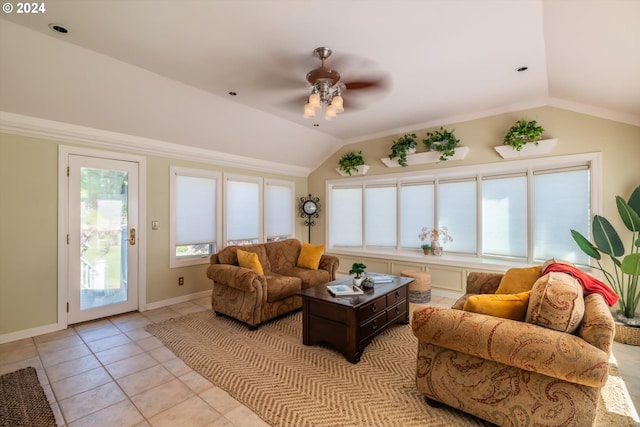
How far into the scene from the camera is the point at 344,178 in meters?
6.09

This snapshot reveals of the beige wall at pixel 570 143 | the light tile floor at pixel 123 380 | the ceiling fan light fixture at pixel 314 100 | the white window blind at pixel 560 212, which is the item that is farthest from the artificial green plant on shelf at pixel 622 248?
the ceiling fan light fixture at pixel 314 100

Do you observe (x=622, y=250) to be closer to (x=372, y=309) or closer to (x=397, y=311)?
(x=397, y=311)

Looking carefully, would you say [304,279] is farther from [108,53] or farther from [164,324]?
[108,53]

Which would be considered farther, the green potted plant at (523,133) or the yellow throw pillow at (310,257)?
the yellow throw pillow at (310,257)

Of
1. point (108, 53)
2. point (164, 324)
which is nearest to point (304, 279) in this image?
point (164, 324)

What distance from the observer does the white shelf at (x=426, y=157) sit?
4.57 meters

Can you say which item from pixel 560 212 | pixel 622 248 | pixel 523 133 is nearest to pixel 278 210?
pixel 523 133

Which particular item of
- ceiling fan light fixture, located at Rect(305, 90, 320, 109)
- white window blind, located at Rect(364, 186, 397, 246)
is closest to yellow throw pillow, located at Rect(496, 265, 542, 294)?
ceiling fan light fixture, located at Rect(305, 90, 320, 109)

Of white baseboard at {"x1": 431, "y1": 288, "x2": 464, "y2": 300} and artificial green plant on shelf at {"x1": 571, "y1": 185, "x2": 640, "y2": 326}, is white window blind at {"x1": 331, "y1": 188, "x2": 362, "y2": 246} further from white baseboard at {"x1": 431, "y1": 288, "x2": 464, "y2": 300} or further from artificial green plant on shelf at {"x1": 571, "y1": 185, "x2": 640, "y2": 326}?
artificial green plant on shelf at {"x1": 571, "y1": 185, "x2": 640, "y2": 326}

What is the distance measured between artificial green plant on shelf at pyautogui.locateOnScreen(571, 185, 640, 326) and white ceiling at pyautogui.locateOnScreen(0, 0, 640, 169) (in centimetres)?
114

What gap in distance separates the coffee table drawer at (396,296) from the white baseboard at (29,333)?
3.89 meters

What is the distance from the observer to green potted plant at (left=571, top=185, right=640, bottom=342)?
3080 mm

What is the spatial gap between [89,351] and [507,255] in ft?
17.9

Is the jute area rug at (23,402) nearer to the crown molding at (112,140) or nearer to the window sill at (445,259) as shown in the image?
the crown molding at (112,140)
